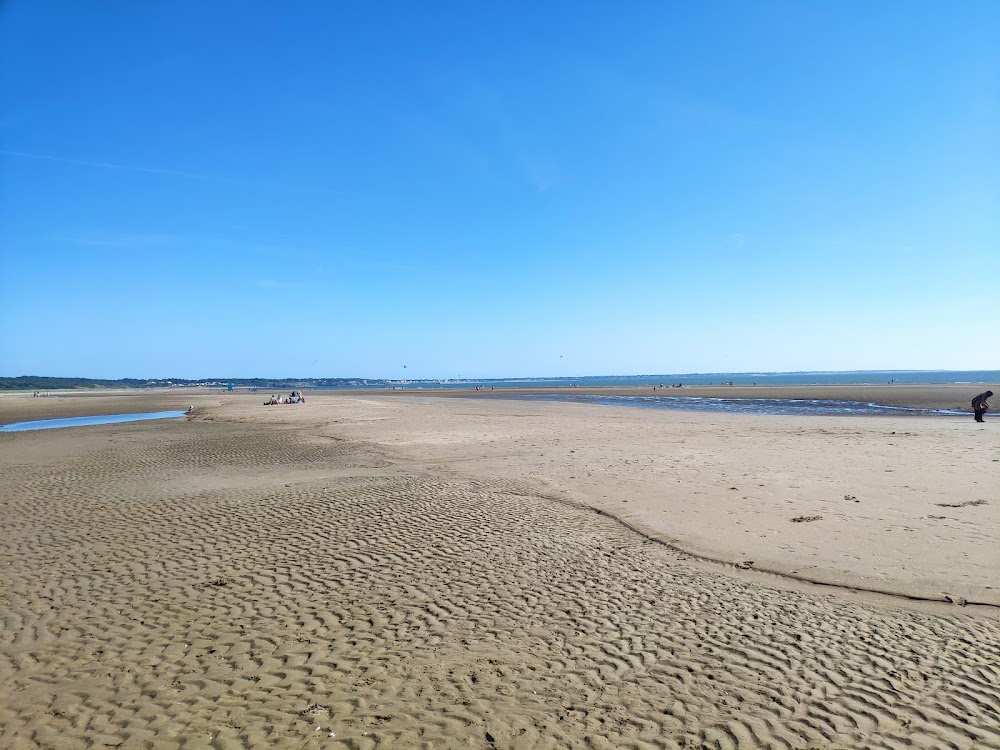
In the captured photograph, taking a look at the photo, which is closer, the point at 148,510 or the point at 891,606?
the point at 891,606

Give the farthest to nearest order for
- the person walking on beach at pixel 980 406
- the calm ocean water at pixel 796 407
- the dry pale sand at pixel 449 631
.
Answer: the calm ocean water at pixel 796 407, the person walking on beach at pixel 980 406, the dry pale sand at pixel 449 631

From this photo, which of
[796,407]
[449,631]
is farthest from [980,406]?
[449,631]

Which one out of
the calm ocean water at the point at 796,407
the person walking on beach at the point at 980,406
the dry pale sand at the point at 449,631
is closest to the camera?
the dry pale sand at the point at 449,631

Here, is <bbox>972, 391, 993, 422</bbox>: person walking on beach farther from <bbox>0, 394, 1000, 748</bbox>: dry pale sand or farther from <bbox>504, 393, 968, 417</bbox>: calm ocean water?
<bbox>0, 394, 1000, 748</bbox>: dry pale sand

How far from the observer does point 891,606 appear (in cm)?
671

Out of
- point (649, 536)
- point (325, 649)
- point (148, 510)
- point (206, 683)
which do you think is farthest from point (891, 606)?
point (148, 510)

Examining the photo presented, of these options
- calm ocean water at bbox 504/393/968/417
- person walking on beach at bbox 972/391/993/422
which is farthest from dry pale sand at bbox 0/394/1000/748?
calm ocean water at bbox 504/393/968/417

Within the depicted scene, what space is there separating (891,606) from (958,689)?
197 centimetres

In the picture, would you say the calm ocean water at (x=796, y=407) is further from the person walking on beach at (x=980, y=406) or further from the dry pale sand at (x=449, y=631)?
the dry pale sand at (x=449, y=631)

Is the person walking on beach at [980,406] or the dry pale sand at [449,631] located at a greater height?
the person walking on beach at [980,406]

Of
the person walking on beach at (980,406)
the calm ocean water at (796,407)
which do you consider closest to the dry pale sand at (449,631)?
the person walking on beach at (980,406)

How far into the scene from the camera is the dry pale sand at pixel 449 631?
4535 mm

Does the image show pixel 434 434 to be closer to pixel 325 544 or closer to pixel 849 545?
pixel 325 544

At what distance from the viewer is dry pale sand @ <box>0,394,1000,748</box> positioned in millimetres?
4535
